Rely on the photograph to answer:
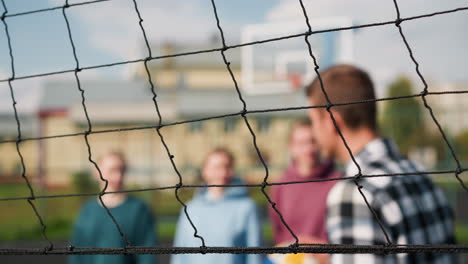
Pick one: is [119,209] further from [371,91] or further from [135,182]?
[135,182]

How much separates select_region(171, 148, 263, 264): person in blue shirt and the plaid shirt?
147 centimetres

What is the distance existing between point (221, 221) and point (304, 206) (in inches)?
18.5

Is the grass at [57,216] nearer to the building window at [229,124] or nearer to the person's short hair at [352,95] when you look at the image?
the building window at [229,124]

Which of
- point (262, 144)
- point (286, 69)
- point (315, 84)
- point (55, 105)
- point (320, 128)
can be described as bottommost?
point (320, 128)

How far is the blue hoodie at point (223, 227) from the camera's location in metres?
3.06

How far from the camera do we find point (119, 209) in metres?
3.37

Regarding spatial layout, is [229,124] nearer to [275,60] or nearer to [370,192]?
[275,60]

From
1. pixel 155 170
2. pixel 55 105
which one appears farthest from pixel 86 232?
pixel 55 105

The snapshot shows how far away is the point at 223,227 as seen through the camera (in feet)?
10.2

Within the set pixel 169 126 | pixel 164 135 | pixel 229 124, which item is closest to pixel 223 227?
pixel 169 126

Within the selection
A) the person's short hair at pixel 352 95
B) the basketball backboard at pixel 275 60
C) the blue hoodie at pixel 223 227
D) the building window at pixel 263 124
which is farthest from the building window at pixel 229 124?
the person's short hair at pixel 352 95

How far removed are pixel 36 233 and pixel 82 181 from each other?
1.56 meters

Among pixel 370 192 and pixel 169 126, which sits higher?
pixel 169 126

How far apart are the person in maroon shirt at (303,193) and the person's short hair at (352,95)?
4.71 ft
